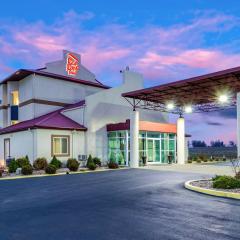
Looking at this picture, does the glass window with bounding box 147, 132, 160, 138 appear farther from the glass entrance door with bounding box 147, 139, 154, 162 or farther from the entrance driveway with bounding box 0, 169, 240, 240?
the entrance driveway with bounding box 0, 169, 240, 240

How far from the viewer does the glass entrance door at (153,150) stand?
30.5 m

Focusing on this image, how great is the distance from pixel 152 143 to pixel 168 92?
6706mm

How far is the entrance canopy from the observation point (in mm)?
21562

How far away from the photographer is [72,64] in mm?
34625

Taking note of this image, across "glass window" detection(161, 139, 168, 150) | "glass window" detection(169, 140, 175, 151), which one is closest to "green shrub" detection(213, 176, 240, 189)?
"glass window" detection(161, 139, 168, 150)

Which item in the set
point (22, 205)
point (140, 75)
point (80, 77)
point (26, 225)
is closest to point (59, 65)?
point (80, 77)

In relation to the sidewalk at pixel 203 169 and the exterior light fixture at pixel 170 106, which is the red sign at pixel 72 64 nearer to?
the exterior light fixture at pixel 170 106

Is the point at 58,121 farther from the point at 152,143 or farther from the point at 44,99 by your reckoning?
the point at 152,143

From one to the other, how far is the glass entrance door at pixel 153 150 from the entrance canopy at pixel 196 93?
3.52 m

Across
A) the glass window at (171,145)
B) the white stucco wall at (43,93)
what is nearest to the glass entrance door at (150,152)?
the glass window at (171,145)

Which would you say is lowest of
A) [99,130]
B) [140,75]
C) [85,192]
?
[85,192]

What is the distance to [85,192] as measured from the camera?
12.5 metres

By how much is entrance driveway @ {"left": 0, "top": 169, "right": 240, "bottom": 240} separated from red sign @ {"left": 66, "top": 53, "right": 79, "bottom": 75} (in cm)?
2309

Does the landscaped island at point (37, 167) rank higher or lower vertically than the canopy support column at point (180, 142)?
lower
